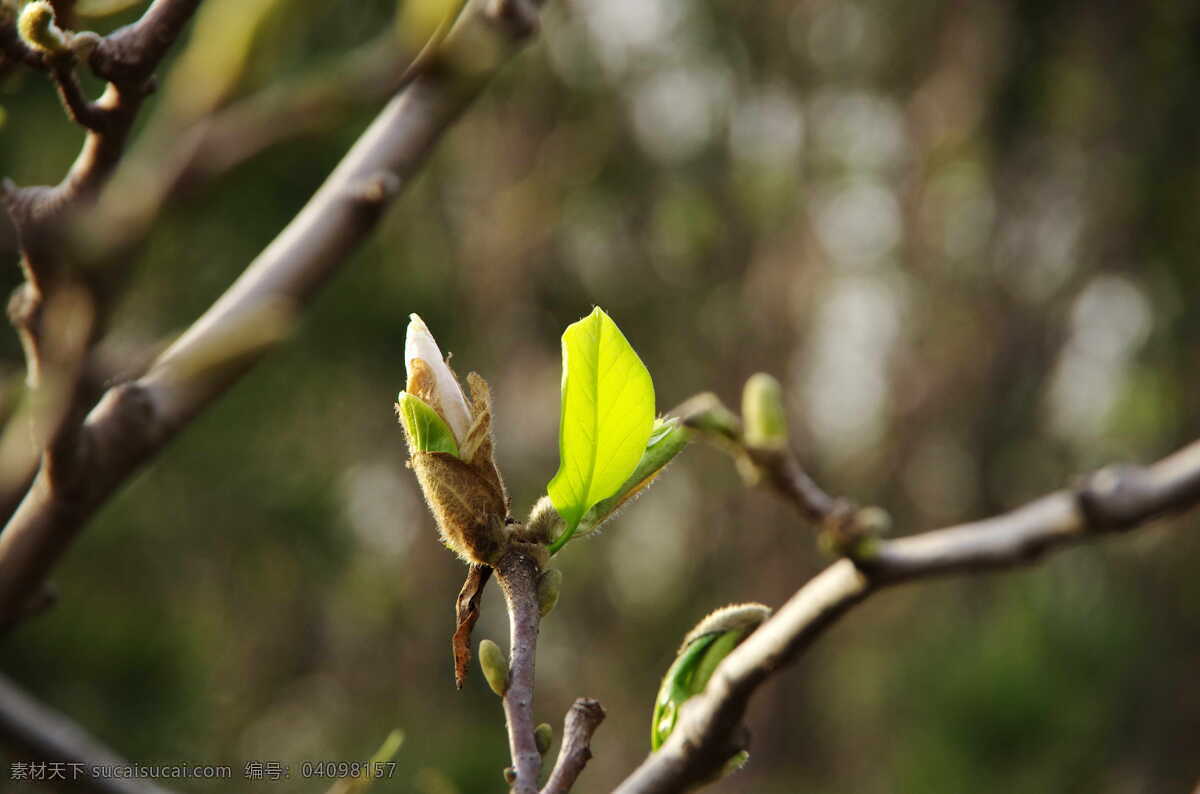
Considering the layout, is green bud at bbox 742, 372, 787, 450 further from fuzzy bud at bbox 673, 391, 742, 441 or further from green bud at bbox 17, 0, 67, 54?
green bud at bbox 17, 0, 67, 54

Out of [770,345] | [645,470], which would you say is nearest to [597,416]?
[645,470]

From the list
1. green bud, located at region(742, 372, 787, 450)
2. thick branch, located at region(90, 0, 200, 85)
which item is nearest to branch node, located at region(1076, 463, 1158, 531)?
green bud, located at region(742, 372, 787, 450)

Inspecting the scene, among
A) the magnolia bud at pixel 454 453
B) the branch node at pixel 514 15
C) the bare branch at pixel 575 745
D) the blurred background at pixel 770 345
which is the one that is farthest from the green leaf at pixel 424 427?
the blurred background at pixel 770 345

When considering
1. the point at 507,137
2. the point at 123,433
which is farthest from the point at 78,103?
the point at 507,137

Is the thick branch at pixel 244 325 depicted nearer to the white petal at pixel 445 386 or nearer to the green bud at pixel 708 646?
the white petal at pixel 445 386

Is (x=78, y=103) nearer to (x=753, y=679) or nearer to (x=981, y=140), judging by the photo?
(x=753, y=679)
